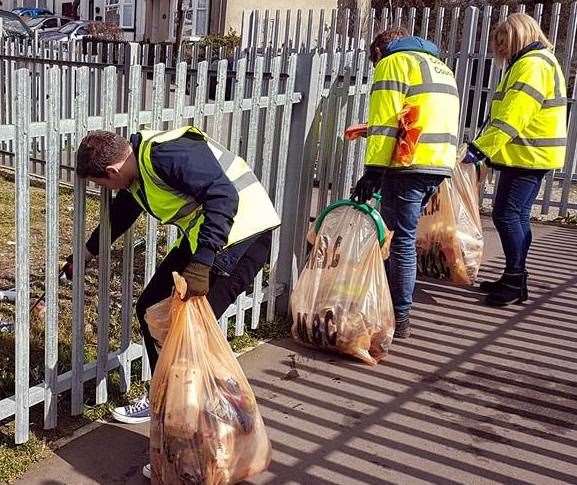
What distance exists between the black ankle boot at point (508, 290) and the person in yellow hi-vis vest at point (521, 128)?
0.02m

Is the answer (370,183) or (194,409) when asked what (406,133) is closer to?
(370,183)

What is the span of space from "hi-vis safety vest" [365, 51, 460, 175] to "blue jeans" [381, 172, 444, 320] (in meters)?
0.09

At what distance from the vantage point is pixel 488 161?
454 cm

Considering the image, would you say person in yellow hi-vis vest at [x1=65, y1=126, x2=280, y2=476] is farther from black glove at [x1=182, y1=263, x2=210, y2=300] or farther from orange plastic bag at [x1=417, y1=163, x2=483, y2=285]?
orange plastic bag at [x1=417, y1=163, x2=483, y2=285]

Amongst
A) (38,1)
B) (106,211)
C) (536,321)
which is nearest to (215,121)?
(106,211)

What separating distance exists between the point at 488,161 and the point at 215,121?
1.91m

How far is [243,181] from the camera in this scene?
284cm

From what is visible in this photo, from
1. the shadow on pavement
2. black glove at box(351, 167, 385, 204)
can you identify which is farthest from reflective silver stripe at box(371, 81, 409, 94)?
the shadow on pavement

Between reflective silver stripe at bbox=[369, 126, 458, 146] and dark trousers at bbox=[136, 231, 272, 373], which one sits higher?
reflective silver stripe at bbox=[369, 126, 458, 146]

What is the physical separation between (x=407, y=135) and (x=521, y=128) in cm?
90

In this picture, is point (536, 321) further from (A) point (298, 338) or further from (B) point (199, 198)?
(B) point (199, 198)

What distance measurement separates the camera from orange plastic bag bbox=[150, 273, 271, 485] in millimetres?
2572

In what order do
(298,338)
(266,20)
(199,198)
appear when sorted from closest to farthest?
(199,198), (298,338), (266,20)

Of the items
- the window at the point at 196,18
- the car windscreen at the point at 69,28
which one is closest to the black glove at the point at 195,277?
the car windscreen at the point at 69,28
